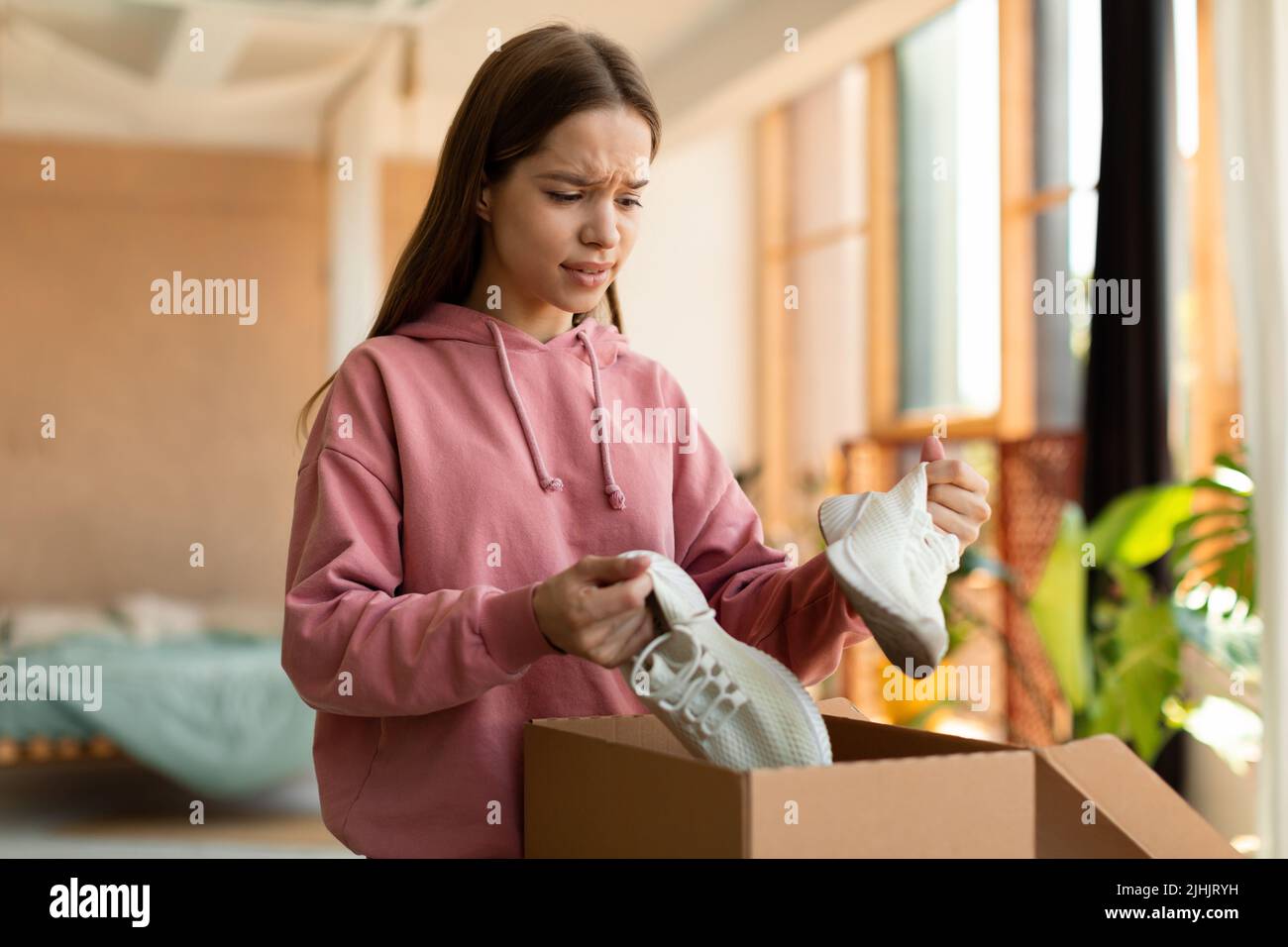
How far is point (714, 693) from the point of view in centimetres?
78

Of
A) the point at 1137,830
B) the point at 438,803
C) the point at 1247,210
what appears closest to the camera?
the point at 1137,830

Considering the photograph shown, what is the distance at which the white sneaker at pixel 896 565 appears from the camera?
75 cm

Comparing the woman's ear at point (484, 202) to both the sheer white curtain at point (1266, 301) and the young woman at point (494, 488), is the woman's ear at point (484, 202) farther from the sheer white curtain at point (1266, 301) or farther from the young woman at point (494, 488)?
the sheer white curtain at point (1266, 301)

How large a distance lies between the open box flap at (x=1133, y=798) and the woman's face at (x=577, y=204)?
0.48 meters

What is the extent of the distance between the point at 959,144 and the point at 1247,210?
7.32ft

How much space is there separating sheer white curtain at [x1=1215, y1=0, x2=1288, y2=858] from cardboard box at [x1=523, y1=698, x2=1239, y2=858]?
5.90ft

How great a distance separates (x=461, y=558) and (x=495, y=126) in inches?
13.3

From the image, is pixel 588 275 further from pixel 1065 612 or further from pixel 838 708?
pixel 1065 612

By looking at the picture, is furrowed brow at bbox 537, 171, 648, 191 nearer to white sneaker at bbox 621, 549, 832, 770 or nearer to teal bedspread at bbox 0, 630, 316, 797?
white sneaker at bbox 621, 549, 832, 770

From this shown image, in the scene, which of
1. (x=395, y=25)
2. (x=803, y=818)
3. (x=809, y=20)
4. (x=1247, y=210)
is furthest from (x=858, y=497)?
(x=809, y=20)

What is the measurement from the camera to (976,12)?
4512 millimetres

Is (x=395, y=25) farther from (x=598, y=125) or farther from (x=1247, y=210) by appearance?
(x=598, y=125)

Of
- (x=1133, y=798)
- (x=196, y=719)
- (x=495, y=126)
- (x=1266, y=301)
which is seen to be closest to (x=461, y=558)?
(x=495, y=126)

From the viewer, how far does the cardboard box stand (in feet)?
2.22
